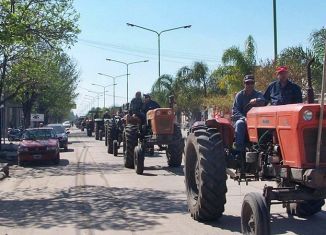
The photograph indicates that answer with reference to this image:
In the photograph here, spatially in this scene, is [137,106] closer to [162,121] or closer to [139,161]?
[162,121]

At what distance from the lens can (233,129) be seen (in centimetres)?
929

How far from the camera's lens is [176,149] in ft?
59.7

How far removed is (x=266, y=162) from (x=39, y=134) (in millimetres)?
16925

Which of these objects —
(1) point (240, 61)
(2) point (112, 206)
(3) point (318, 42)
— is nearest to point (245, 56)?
(1) point (240, 61)

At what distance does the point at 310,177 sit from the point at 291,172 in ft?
1.69

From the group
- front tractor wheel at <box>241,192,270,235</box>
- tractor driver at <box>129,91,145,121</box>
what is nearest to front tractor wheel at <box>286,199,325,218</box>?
front tractor wheel at <box>241,192,270,235</box>

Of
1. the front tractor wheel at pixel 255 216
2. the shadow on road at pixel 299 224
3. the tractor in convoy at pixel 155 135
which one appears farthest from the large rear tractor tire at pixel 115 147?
the front tractor wheel at pixel 255 216

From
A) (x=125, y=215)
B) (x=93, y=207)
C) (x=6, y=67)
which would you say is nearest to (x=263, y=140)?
(x=125, y=215)

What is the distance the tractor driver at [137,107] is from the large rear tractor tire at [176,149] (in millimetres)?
1330

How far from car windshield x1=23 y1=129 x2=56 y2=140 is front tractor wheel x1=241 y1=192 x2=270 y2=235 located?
55.4ft

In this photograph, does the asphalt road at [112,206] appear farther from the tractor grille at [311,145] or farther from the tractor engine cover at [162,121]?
the tractor grille at [311,145]

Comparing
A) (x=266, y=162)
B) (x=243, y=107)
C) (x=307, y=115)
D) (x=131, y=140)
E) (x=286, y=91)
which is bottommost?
(x=266, y=162)

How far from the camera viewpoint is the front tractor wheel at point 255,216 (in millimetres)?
6281

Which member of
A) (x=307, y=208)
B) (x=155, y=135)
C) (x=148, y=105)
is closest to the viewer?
(x=307, y=208)
